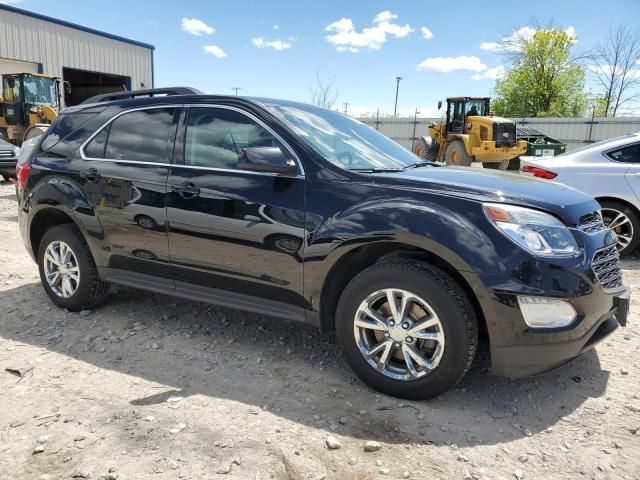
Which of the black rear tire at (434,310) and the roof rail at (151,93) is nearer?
the black rear tire at (434,310)

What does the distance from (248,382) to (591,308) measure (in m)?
2.04

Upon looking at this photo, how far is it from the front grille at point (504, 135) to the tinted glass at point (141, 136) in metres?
13.7

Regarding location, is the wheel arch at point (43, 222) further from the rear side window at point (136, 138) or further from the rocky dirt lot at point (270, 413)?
the rocky dirt lot at point (270, 413)

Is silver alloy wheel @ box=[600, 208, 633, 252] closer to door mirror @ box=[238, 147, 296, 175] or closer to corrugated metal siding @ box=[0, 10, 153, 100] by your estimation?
door mirror @ box=[238, 147, 296, 175]

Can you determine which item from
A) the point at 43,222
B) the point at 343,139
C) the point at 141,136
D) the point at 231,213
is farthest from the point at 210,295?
the point at 43,222

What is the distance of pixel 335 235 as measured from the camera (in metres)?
2.93

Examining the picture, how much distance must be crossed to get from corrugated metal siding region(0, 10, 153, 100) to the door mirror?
28.5 m

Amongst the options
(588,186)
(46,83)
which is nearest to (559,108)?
(46,83)

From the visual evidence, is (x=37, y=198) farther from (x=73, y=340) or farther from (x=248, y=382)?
(x=248, y=382)

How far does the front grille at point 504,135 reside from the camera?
51.2 feet

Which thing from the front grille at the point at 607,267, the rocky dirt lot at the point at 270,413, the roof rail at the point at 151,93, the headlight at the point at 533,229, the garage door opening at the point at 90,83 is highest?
the garage door opening at the point at 90,83

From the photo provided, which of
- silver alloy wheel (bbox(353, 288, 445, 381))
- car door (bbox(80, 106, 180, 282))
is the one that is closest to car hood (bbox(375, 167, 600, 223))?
silver alloy wheel (bbox(353, 288, 445, 381))

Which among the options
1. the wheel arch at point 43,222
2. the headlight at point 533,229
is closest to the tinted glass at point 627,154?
the headlight at point 533,229

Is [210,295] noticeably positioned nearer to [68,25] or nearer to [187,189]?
[187,189]
